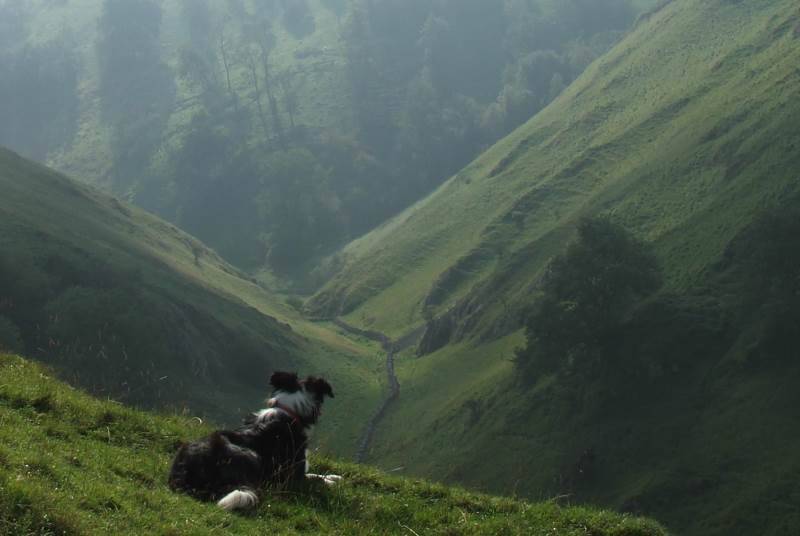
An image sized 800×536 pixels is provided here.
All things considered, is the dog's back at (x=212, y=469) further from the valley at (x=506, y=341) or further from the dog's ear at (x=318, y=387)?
the dog's ear at (x=318, y=387)

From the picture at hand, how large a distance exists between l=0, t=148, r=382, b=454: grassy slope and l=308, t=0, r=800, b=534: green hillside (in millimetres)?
4424

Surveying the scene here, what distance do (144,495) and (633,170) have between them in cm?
8696

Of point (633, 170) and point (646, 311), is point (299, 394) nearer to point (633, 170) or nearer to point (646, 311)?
point (646, 311)

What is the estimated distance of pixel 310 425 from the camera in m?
12.4

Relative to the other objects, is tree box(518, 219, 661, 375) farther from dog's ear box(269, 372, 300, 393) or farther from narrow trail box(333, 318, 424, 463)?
dog's ear box(269, 372, 300, 393)

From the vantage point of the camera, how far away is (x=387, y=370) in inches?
3194

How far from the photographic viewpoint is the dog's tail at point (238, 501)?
1076 centimetres

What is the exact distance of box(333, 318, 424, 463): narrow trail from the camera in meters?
61.3

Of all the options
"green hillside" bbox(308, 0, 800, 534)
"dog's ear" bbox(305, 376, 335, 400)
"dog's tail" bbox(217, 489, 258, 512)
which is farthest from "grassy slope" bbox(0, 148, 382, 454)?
"dog's tail" bbox(217, 489, 258, 512)

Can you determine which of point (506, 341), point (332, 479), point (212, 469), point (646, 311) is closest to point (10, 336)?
point (332, 479)

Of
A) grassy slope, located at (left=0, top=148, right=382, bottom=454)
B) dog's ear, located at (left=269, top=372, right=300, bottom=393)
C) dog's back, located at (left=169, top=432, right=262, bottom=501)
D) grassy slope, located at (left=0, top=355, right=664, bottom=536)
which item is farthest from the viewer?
grassy slope, located at (left=0, top=148, right=382, bottom=454)

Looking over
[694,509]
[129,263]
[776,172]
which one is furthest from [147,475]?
[776,172]

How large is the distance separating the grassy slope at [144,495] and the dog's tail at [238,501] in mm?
207

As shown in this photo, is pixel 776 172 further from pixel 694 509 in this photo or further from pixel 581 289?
pixel 694 509
